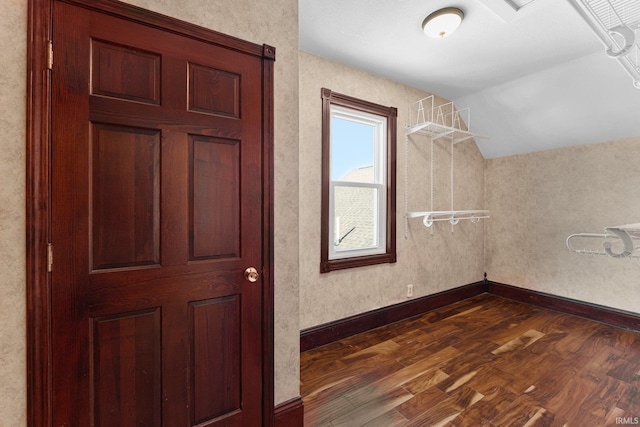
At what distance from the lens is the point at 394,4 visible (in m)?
1.92

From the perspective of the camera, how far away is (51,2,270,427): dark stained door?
112cm

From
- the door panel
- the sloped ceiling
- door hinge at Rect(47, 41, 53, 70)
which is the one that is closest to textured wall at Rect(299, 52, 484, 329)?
the sloped ceiling

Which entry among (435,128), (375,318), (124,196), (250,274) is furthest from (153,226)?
(435,128)

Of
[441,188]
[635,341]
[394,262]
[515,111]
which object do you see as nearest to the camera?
[635,341]

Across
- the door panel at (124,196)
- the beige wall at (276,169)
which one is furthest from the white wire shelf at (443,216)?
the door panel at (124,196)

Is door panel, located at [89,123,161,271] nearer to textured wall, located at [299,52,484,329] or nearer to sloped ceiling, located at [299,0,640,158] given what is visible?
textured wall, located at [299,52,484,329]

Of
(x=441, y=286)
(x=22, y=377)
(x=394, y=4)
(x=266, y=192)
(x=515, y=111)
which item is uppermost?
(x=394, y=4)

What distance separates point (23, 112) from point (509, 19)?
2780mm

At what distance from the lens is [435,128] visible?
126 inches

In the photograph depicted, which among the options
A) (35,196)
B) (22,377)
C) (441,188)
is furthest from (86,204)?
(441,188)

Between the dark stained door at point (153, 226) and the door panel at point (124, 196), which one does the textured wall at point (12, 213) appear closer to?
the dark stained door at point (153, 226)

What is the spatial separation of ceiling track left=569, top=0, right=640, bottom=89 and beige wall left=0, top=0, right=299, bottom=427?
1.37 meters

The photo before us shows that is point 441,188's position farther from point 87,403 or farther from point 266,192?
point 87,403

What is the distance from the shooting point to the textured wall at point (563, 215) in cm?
298
